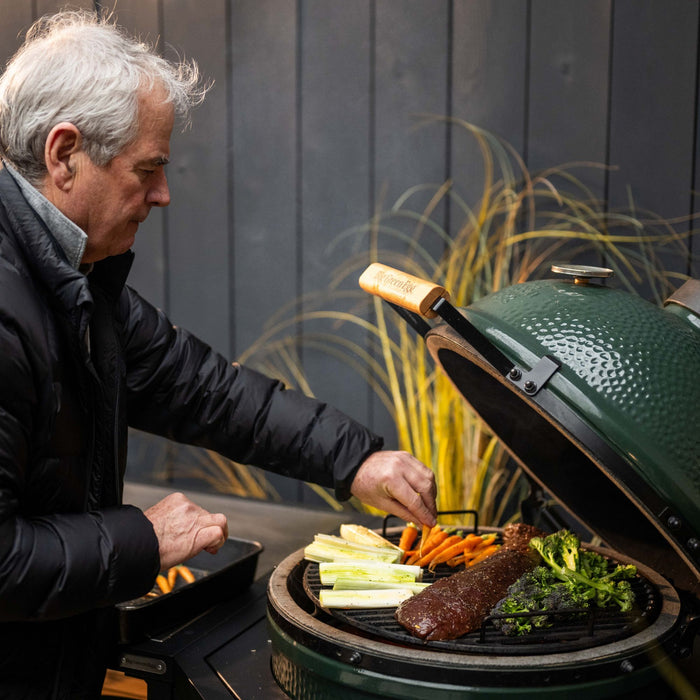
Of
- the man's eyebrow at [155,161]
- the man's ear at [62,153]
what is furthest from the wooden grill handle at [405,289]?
the man's ear at [62,153]

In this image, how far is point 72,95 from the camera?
1330mm

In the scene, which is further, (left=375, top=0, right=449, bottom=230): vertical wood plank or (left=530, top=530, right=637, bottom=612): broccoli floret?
(left=375, top=0, right=449, bottom=230): vertical wood plank

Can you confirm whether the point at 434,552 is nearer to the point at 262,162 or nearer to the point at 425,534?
the point at 425,534

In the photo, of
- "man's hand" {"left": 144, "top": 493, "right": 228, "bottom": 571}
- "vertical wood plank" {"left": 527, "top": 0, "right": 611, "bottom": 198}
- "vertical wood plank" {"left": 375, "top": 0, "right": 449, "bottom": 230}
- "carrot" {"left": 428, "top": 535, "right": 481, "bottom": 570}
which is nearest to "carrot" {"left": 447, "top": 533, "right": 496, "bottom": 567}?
"carrot" {"left": 428, "top": 535, "right": 481, "bottom": 570}

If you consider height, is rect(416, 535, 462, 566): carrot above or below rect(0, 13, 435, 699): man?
below

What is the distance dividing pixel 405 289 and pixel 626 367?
0.36m

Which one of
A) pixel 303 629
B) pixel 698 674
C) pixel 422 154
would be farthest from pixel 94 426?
pixel 422 154

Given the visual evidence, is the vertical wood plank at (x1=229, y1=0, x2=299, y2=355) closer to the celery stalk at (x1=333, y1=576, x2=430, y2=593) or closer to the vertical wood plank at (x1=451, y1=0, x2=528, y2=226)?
the vertical wood plank at (x1=451, y1=0, x2=528, y2=226)

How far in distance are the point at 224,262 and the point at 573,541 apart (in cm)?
208

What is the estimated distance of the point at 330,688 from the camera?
133cm

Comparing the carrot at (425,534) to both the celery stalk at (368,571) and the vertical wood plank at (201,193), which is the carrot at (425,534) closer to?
the celery stalk at (368,571)

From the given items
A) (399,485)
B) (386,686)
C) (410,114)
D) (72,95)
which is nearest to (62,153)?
(72,95)

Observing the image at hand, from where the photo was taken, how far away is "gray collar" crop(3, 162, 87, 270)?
1.37 m

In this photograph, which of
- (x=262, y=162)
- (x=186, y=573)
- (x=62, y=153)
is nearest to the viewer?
(x=62, y=153)
